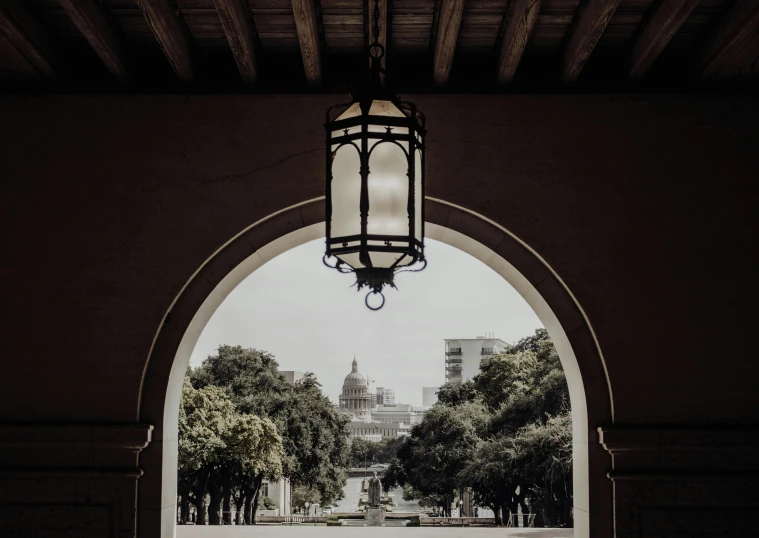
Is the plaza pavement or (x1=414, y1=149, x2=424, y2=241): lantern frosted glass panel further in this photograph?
the plaza pavement

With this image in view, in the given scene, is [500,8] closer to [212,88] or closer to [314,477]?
[212,88]

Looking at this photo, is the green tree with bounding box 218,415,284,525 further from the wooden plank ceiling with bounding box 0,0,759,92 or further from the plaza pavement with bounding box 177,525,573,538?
the wooden plank ceiling with bounding box 0,0,759,92

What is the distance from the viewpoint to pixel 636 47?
4277 millimetres

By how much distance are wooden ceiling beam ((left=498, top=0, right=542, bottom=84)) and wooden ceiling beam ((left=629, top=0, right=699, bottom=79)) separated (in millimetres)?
607

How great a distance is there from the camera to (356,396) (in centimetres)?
9281

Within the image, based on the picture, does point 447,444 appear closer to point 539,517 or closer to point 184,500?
point 539,517

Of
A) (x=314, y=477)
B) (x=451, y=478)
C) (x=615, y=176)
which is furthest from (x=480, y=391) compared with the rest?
(x=615, y=176)

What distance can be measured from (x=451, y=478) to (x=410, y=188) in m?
20.8

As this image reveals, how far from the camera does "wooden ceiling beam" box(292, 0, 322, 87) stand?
3756mm

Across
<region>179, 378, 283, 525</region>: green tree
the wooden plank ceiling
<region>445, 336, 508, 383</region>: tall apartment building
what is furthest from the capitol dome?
the wooden plank ceiling

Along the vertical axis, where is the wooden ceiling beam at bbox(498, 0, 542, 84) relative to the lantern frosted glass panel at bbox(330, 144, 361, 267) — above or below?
above

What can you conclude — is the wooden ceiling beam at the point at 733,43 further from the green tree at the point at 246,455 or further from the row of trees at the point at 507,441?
the green tree at the point at 246,455

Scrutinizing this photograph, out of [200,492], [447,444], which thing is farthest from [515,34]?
[447,444]

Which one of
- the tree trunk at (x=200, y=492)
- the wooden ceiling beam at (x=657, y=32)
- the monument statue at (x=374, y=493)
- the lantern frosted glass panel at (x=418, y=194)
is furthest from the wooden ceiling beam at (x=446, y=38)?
the tree trunk at (x=200, y=492)
